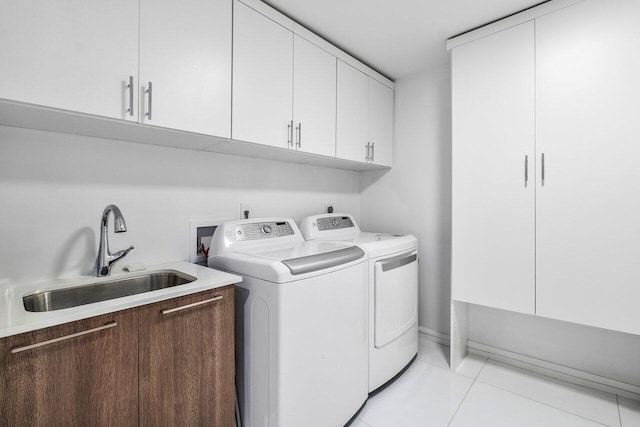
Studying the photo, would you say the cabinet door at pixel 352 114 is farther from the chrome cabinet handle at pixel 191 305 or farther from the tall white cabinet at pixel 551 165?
the chrome cabinet handle at pixel 191 305

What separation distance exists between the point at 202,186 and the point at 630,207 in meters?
2.34

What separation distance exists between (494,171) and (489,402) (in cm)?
143

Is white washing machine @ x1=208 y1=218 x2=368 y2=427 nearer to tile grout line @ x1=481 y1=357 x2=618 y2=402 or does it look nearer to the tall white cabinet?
the tall white cabinet

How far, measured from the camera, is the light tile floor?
1642 millimetres

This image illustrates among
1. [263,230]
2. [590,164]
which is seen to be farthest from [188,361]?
[590,164]

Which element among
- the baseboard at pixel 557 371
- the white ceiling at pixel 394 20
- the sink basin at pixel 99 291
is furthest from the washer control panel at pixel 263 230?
the baseboard at pixel 557 371

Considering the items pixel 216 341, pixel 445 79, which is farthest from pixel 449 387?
pixel 445 79

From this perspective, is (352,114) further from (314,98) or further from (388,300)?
(388,300)

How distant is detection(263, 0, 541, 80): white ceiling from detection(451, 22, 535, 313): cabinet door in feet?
0.57

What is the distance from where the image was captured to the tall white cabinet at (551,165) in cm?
155

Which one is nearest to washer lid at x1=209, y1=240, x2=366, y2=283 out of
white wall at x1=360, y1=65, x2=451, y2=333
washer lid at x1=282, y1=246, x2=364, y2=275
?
washer lid at x1=282, y1=246, x2=364, y2=275

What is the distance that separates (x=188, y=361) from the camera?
3.92ft

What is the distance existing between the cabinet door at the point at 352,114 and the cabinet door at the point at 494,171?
67cm

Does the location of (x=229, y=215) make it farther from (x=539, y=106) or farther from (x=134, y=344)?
(x=539, y=106)
